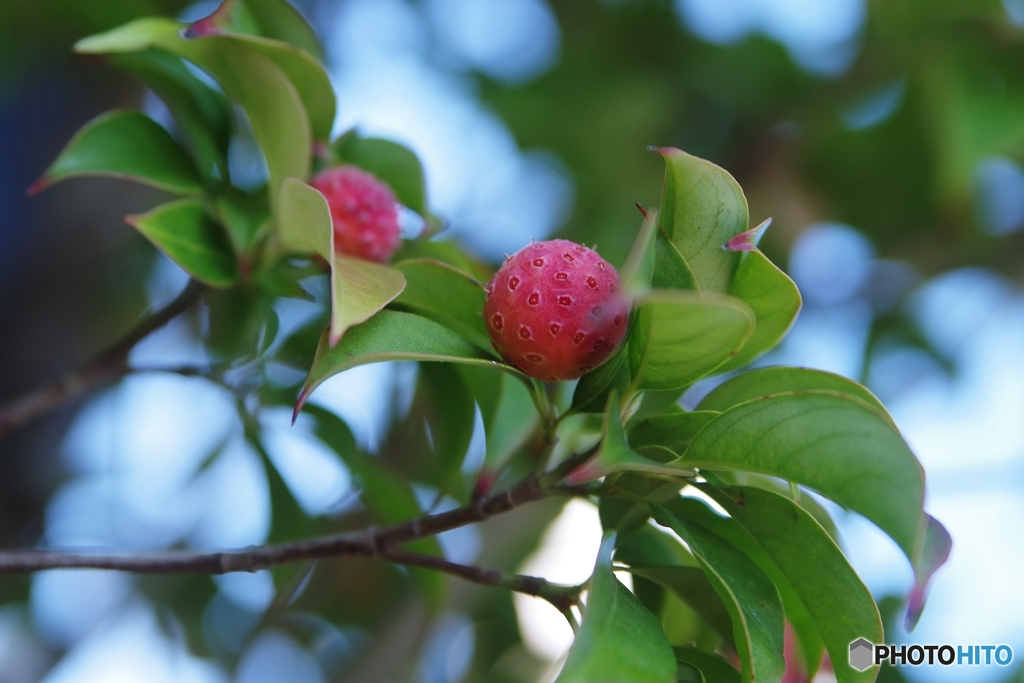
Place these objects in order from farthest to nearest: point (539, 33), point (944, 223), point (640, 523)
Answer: point (539, 33) < point (944, 223) < point (640, 523)

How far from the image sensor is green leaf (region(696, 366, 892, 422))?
25.5 inches

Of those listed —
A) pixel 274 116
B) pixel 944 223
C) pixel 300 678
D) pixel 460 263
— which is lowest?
pixel 300 678

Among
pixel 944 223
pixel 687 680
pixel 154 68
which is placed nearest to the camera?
pixel 687 680

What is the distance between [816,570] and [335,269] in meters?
0.43

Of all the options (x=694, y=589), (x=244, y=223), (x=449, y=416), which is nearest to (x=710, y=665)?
(x=694, y=589)

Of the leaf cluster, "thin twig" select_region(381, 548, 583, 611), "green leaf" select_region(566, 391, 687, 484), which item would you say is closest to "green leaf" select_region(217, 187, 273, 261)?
the leaf cluster

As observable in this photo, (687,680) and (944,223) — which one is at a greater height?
(687,680)

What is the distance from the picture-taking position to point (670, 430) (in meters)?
0.66

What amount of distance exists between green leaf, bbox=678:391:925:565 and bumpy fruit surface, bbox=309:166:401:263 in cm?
42

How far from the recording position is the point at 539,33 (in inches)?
85.4

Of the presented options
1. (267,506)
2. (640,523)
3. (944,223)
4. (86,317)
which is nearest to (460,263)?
(640,523)

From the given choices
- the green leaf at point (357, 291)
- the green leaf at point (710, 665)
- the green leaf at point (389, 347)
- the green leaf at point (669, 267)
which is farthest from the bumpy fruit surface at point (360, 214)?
the green leaf at point (710, 665)

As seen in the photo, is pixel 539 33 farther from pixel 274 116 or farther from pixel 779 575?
pixel 779 575

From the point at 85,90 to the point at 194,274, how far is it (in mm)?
1175
